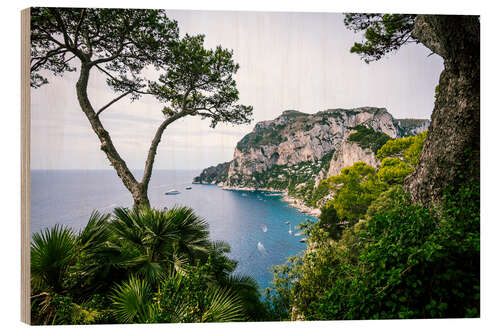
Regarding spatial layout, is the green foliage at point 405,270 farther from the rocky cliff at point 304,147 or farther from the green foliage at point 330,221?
the rocky cliff at point 304,147

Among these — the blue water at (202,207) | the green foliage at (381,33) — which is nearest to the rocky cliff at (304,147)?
the blue water at (202,207)

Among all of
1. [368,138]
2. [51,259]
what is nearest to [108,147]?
[51,259]

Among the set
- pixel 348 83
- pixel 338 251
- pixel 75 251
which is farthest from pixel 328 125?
pixel 75 251

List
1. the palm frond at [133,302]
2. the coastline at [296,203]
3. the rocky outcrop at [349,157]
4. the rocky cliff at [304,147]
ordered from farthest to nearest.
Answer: the coastline at [296,203], the rocky outcrop at [349,157], the rocky cliff at [304,147], the palm frond at [133,302]

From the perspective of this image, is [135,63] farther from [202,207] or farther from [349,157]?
[349,157]

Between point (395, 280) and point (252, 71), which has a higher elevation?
point (252, 71)
